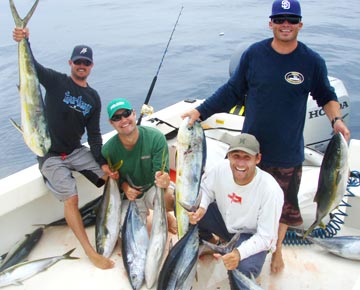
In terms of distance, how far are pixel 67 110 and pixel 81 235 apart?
941 mm

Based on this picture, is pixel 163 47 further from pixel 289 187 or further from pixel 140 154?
pixel 289 187

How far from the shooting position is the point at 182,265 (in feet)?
8.02

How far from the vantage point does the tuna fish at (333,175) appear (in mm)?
2236

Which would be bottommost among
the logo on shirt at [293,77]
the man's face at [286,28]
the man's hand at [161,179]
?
the man's hand at [161,179]

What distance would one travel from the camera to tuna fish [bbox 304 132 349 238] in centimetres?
224

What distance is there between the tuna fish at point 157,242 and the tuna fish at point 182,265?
17 cm

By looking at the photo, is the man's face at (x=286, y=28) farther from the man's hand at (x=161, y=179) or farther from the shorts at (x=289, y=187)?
the man's hand at (x=161, y=179)

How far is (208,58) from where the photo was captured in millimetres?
13859

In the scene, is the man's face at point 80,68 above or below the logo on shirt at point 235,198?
above

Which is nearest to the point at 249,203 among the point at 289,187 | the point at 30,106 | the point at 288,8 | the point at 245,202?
the point at 245,202

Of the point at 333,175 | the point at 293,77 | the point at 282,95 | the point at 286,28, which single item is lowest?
the point at 333,175

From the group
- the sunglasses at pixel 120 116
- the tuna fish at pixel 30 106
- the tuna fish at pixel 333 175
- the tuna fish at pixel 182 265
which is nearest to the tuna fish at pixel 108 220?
the sunglasses at pixel 120 116

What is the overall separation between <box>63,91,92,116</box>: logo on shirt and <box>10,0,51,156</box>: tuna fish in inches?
21.3

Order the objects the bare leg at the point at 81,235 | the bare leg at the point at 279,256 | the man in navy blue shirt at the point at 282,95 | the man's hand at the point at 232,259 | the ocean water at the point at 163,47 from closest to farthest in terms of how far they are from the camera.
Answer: the man's hand at the point at 232,259 < the man in navy blue shirt at the point at 282,95 < the bare leg at the point at 279,256 < the bare leg at the point at 81,235 < the ocean water at the point at 163,47
